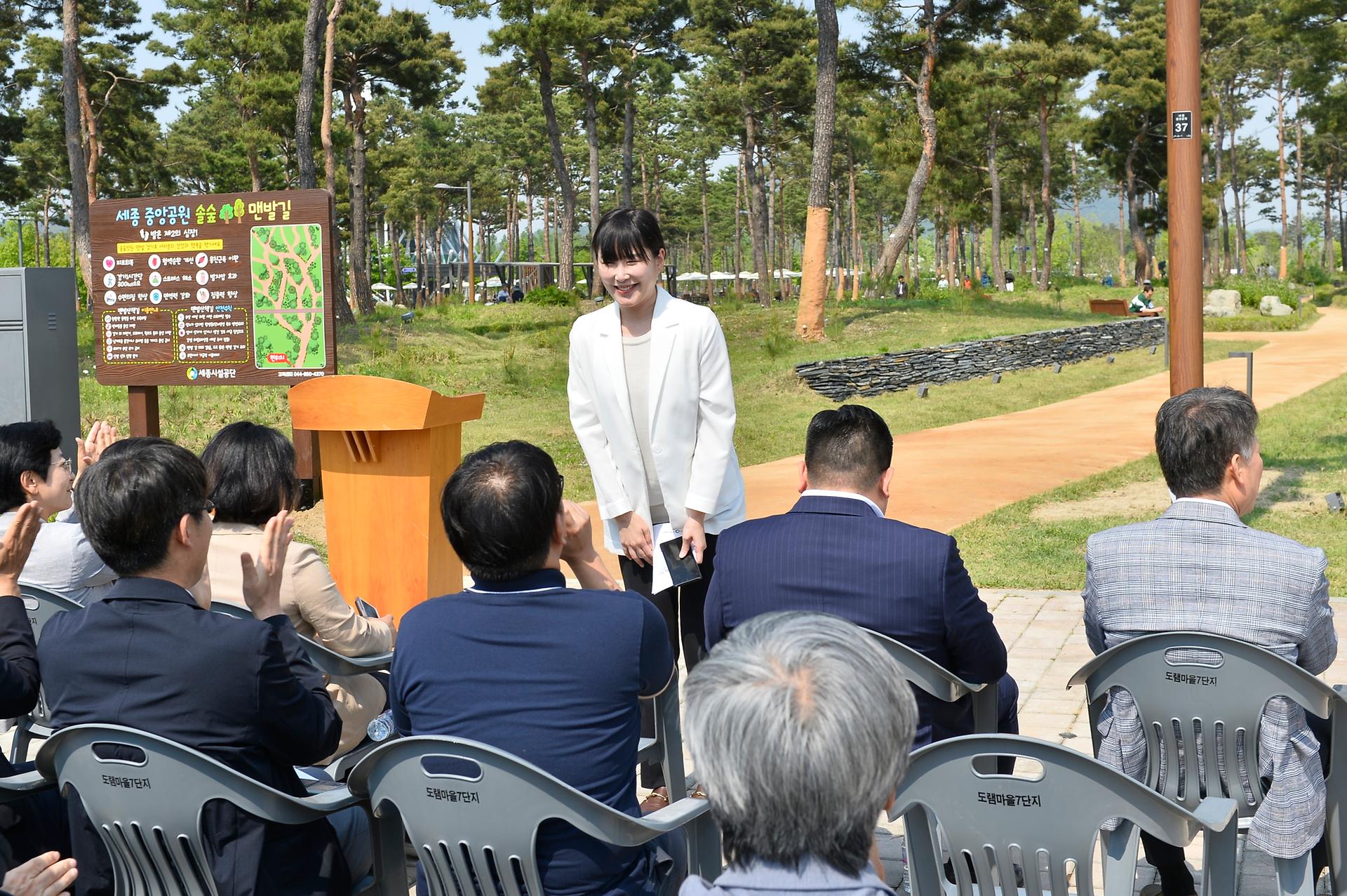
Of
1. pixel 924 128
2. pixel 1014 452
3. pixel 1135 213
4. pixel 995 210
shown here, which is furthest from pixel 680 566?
pixel 1135 213

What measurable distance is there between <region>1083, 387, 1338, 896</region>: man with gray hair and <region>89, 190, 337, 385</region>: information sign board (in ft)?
17.6

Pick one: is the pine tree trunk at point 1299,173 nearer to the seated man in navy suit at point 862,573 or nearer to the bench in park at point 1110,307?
the bench in park at point 1110,307

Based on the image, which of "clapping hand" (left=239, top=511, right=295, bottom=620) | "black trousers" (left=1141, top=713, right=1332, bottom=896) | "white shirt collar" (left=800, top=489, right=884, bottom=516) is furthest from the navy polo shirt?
"black trousers" (left=1141, top=713, right=1332, bottom=896)

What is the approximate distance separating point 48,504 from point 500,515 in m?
1.81

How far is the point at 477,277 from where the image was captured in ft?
266

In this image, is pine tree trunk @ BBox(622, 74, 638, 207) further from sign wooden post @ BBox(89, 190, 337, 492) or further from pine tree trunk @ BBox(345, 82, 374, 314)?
sign wooden post @ BBox(89, 190, 337, 492)

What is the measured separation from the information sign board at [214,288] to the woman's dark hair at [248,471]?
13.9 ft

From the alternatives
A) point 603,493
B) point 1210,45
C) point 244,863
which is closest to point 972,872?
point 244,863

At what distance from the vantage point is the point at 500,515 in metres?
2.33

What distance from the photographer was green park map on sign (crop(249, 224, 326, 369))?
7246 millimetres

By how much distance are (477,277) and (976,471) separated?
72.6 metres

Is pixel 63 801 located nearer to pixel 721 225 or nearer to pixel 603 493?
pixel 603 493

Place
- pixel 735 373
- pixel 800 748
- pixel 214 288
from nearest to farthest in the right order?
pixel 800 748, pixel 214 288, pixel 735 373

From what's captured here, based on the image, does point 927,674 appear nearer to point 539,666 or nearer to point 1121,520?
point 539,666
